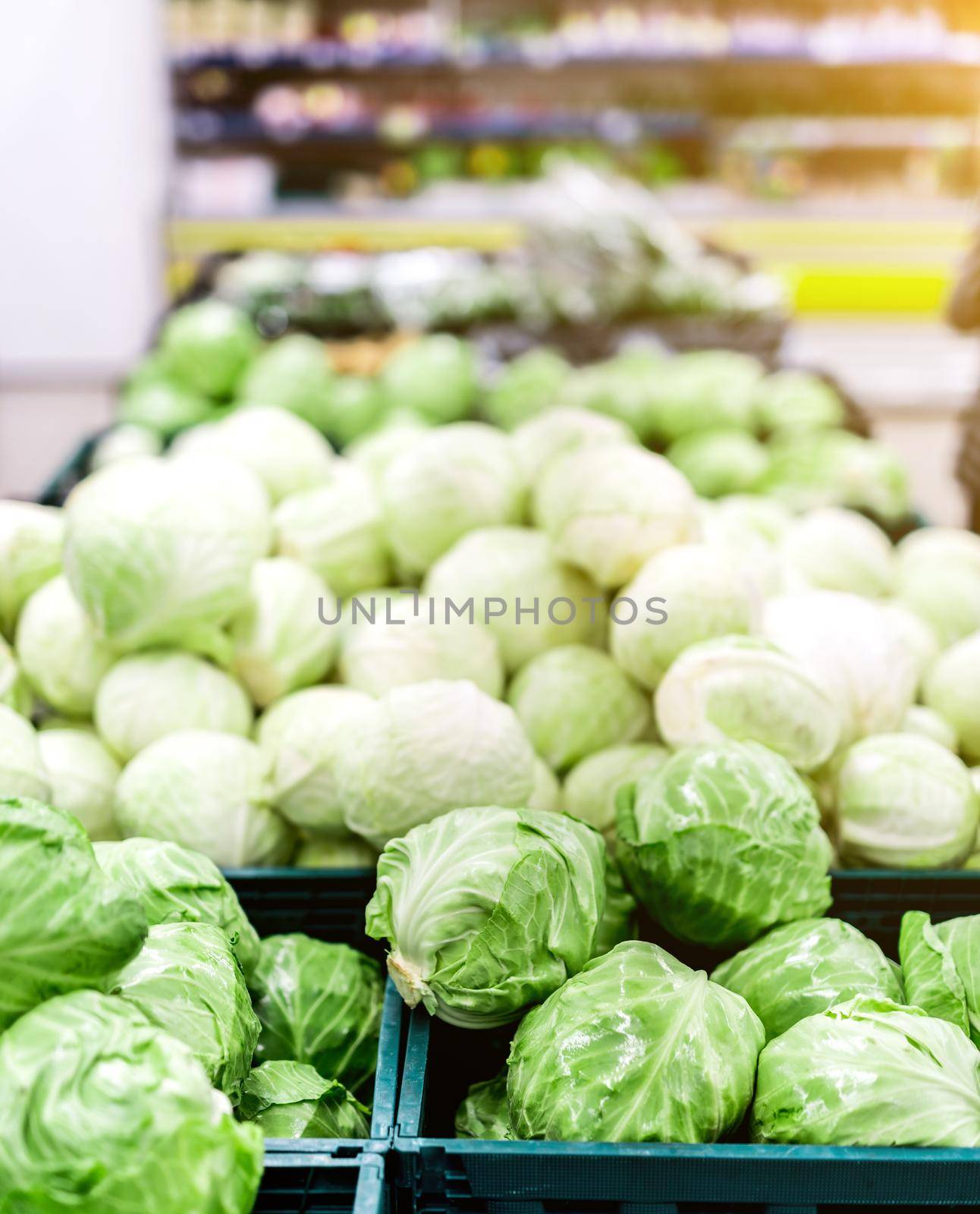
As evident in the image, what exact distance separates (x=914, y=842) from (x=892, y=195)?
321 inches

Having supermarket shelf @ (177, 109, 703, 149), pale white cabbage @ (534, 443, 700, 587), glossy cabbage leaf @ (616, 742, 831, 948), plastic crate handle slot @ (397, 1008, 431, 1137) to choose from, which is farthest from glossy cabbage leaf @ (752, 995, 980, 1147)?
supermarket shelf @ (177, 109, 703, 149)

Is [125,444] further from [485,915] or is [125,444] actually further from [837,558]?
[485,915]

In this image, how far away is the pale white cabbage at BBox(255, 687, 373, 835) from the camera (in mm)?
1931

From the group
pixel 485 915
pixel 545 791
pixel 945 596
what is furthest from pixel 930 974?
pixel 945 596

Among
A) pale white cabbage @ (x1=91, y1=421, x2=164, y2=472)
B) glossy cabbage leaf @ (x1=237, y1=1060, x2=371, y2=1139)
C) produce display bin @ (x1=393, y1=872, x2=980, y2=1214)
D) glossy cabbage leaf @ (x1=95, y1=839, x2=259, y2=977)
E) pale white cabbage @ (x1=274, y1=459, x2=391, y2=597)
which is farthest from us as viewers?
pale white cabbage @ (x1=91, y1=421, x2=164, y2=472)

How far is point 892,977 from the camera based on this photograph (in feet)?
5.09

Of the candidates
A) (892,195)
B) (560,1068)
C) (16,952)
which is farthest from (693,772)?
(892,195)

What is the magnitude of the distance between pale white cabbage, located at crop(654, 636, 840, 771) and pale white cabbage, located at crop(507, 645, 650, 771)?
0.64 ft

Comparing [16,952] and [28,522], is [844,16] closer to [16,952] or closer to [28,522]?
[28,522]

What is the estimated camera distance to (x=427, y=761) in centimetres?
175

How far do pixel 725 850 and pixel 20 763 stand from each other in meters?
1.03

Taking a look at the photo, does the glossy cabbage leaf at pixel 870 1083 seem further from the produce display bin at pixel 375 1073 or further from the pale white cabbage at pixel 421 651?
the pale white cabbage at pixel 421 651

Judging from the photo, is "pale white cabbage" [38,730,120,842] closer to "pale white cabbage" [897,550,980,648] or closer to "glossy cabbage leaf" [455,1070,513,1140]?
"glossy cabbage leaf" [455,1070,513,1140]

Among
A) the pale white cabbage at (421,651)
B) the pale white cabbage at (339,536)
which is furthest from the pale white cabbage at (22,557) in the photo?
the pale white cabbage at (421,651)
